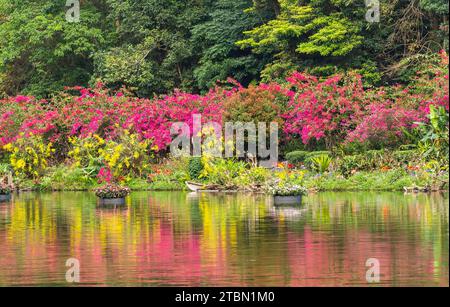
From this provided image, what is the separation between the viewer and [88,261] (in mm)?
15672

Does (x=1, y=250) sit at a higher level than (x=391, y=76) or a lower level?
lower

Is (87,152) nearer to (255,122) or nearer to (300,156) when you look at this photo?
(255,122)

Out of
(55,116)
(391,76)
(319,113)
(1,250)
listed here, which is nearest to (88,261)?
(1,250)

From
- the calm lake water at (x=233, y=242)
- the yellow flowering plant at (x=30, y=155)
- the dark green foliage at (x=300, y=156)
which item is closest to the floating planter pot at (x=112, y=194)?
the calm lake water at (x=233, y=242)

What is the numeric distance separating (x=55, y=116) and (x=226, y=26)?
8.70 metres

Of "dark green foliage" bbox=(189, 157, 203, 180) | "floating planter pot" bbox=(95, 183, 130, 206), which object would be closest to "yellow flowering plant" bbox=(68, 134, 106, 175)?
"dark green foliage" bbox=(189, 157, 203, 180)

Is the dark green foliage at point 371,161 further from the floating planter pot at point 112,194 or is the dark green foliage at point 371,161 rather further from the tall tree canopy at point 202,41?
the floating planter pot at point 112,194

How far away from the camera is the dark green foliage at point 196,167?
104 ft

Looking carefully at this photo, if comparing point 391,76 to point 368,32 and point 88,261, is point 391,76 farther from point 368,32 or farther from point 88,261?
point 88,261

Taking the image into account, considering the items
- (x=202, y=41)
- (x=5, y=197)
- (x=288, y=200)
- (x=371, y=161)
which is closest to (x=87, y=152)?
(x=5, y=197)

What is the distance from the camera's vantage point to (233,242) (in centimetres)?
1736

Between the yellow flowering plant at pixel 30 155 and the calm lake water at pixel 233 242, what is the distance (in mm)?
8970

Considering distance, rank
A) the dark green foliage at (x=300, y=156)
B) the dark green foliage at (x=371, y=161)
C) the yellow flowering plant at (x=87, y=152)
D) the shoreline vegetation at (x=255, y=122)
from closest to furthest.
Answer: the shoreline vegetation at (x=255, y=122) → the dark green foliage at (x=371, y=161) → the dark green foliage at (x=300, y=156) → the yellow flowering plant at (x=87, y=152)

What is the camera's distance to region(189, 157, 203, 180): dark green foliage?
31781mm
